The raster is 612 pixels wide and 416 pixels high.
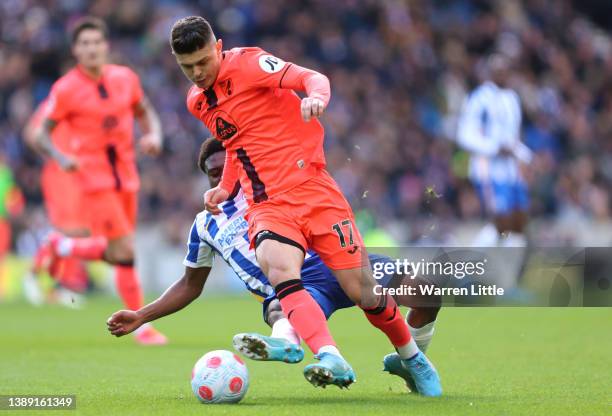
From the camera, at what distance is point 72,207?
48.2 ft

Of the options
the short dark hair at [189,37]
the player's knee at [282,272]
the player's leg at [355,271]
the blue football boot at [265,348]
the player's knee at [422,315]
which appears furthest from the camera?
the player's knee at [422,315]

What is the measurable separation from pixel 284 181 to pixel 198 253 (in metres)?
0.95

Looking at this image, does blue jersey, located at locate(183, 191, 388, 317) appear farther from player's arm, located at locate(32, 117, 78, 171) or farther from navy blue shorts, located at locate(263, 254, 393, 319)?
player's arm, located at locate(32, 117, 78, 171)

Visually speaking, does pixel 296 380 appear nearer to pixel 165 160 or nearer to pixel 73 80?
pixel 73 80

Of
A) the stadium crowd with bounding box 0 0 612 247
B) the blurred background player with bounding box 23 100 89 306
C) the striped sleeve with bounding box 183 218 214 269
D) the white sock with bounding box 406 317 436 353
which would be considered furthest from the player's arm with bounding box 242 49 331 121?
the stadium crowd with bounding box 0 0 612 247

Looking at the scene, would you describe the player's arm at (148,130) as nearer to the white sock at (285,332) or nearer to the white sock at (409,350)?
the white sock at (285,332)

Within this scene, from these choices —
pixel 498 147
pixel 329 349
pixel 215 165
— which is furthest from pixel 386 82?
pixel 329 349

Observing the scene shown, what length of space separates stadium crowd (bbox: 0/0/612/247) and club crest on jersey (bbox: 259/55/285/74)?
10.2 m

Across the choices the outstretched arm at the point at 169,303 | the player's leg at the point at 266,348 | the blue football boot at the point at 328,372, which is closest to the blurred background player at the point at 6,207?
the outstretched arm at the point at 169,303

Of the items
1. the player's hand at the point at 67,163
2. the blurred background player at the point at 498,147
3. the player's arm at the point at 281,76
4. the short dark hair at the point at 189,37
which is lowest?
the blurred background player at the point at 498,147

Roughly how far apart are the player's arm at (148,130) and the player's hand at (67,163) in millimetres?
599

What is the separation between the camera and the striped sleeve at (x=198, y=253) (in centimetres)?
655

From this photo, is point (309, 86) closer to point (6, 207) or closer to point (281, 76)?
point (281, 76)

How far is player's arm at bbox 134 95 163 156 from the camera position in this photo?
32.4 ft
